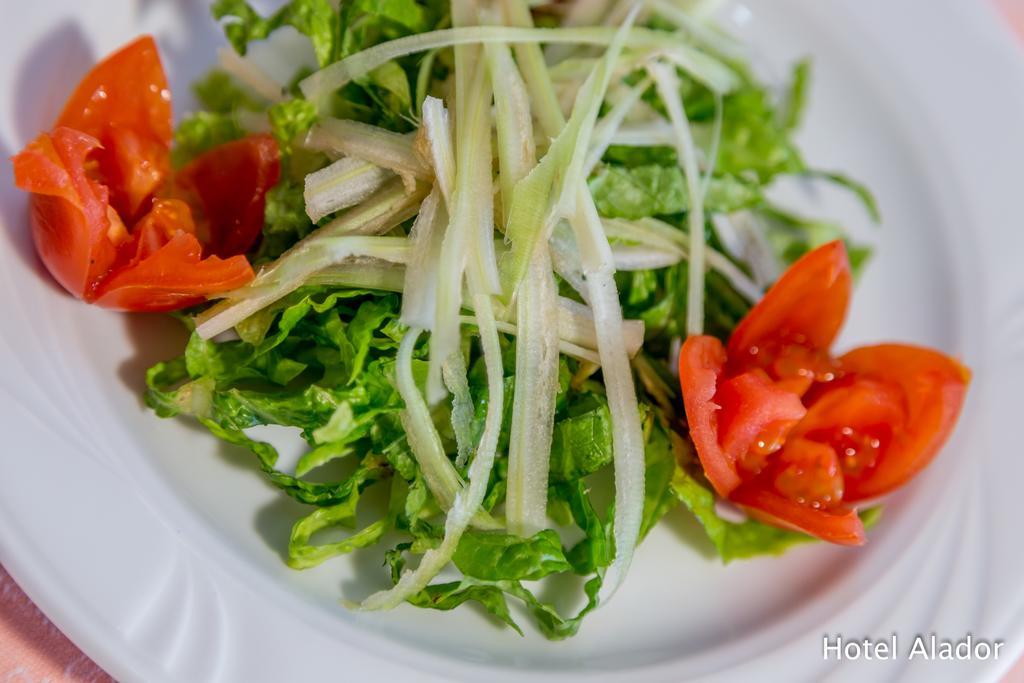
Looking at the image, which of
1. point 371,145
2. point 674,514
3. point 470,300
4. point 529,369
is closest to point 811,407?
point 674,514

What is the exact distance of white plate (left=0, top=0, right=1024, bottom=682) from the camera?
4.52 feet

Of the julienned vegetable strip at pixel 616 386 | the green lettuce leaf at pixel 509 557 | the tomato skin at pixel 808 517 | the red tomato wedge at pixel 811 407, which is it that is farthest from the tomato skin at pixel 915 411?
the green lettuce leaf at pixel 509 557

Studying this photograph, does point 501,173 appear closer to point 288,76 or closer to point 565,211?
point 565,211

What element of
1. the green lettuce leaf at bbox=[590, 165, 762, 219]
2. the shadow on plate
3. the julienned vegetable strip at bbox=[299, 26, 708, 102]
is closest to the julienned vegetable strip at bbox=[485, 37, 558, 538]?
the julienned vegetable strip at bbox=[299, 26, 708, 102]

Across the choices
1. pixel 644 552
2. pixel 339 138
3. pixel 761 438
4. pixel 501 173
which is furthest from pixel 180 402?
pixel 761 438

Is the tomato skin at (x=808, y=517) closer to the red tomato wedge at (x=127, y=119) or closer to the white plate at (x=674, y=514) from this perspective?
the white plate at (x=674, y=514)

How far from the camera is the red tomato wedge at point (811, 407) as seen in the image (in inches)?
66.5

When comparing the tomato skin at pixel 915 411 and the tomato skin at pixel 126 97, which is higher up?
the tomato skin at pixel 126 97

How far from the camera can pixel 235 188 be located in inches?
68.2

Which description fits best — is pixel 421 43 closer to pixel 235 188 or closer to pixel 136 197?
pixel 235 188

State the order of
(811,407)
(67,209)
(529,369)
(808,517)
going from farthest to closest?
1. (811,407)
2. (808,517)
3. (529,369)
4. (67,209)

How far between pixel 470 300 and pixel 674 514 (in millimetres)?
672

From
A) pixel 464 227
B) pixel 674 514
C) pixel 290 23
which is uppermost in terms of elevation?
pixel 290 23

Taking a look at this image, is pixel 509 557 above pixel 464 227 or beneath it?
beneath
